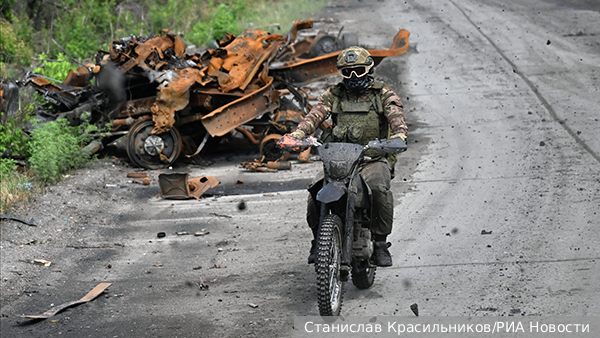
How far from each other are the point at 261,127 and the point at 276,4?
15067 millimetres

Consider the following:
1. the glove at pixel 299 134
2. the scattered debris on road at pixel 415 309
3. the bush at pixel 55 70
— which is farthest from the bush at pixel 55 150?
the scattered debris on road at pixel 415 309

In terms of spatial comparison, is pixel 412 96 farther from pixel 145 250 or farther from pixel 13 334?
pixel 13 334

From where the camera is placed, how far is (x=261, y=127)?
13648 millimetres

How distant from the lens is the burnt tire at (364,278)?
21.0 feet

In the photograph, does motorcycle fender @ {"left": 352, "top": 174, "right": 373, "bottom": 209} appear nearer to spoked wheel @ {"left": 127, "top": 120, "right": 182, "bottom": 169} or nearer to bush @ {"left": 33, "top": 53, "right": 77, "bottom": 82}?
spoked wheel @ {"left": 127, "top": 120, "right": 182, "bottom": 169}

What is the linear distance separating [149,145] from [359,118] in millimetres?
7063

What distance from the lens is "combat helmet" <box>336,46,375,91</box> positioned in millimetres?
6375

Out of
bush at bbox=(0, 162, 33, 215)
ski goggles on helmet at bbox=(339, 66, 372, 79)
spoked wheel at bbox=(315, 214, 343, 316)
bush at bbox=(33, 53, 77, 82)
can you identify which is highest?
ski goggles on helmet at bbox=(339, 66, 372, 79)

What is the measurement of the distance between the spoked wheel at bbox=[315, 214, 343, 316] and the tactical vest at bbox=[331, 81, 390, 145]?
1040mm

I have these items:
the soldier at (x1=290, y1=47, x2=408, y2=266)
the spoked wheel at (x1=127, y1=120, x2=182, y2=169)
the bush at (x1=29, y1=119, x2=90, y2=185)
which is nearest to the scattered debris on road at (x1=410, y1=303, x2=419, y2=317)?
the soldier at (x1=290, y1=47, x2=408, y2=266)

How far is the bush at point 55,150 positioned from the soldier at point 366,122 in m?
6.60

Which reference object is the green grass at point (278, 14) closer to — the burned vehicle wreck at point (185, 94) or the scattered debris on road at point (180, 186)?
the burned vehicle wreck at point (185, 94)

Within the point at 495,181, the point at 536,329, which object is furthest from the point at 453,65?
the point at 536,329

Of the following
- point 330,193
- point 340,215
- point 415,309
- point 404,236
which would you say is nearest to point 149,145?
point 404,236
